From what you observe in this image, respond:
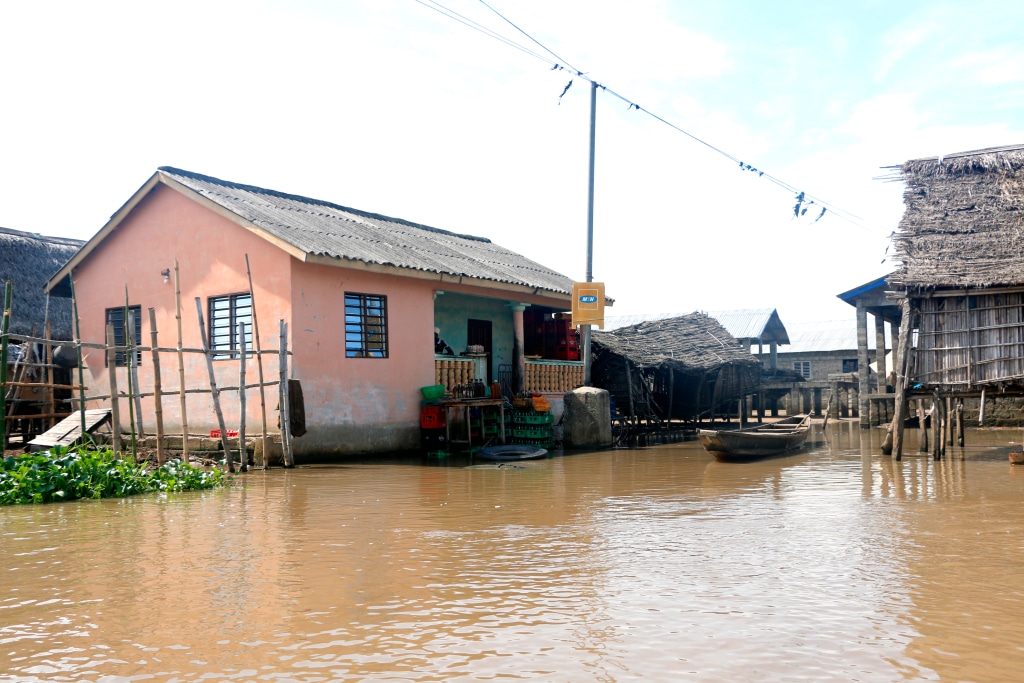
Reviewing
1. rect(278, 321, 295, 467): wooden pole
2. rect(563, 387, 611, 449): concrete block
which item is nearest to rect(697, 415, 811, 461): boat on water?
rect(563, 387, 611, 449): concrete block

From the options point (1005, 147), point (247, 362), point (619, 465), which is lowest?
point (619, 465)

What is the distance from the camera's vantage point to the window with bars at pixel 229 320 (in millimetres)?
15844

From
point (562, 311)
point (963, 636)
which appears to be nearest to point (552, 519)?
point (963, 636)

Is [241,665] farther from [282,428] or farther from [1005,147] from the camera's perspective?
[1005,147]

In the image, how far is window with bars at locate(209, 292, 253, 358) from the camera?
15844 millimetres

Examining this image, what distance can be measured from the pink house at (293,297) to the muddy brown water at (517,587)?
5.00 m

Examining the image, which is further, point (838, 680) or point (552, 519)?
point (552, 519)

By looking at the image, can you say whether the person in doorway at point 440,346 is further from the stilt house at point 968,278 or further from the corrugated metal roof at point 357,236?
the stilt house at point 968,278

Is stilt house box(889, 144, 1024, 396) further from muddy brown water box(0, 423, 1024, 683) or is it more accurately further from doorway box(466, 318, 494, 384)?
doorway box(466, 318, 494, 384)

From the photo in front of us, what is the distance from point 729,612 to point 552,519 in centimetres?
366

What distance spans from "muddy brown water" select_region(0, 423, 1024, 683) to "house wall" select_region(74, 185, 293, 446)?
521cm

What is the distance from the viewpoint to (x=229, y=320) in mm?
16109

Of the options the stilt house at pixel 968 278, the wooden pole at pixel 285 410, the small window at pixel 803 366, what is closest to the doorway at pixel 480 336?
the wooden pole at pixel 285 410

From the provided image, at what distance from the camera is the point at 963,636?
15.9 feet
